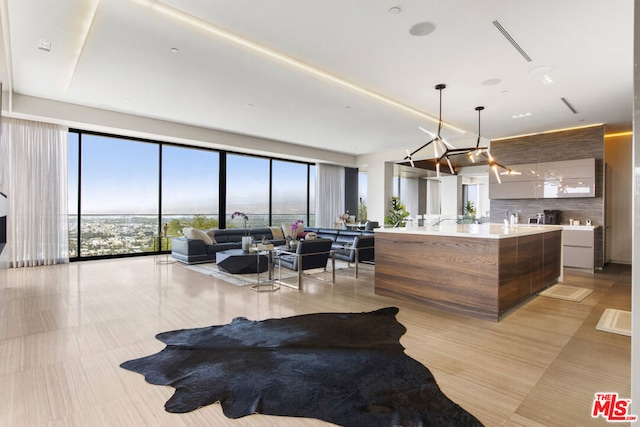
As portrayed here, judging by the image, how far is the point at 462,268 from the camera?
374 cm

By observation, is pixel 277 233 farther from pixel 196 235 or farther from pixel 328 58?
pixel 328 58

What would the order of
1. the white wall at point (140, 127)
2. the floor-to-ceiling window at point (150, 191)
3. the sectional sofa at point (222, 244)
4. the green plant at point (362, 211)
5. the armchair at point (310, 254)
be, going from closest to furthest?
the armchair at point (310, 254)
the white wall at point (140, 127)
the sectional sofa at point (222, 244)
the floor-to-ceiling window at point (150, 191)
the green plant at point (362, 211)

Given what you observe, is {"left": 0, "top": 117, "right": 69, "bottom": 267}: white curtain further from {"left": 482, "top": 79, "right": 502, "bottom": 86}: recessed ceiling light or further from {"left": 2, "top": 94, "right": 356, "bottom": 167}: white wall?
{"left": 482, "top": 79, "right": 502, "bottom": 86}: recessed ceiling light

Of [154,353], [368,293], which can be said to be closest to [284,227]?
[368,293]

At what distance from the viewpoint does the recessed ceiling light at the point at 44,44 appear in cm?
400

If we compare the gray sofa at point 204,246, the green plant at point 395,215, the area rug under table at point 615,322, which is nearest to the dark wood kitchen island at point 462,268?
Answer: the area rug under table at point 615,322

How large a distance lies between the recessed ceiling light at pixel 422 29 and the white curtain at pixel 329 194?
8079 millimetres

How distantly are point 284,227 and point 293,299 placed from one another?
14.2ft

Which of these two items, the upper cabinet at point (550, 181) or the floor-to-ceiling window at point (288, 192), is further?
the floor-to-ceiling window at point (288, 192)

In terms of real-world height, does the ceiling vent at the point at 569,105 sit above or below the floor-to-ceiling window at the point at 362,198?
above

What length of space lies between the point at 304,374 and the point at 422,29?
11.3 feet

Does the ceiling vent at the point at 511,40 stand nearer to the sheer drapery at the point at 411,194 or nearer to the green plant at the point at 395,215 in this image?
the green plant at the point at 395,215

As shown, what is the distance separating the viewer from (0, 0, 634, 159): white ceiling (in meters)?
3.22

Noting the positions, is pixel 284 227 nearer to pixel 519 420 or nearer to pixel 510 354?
pixel 510 354
